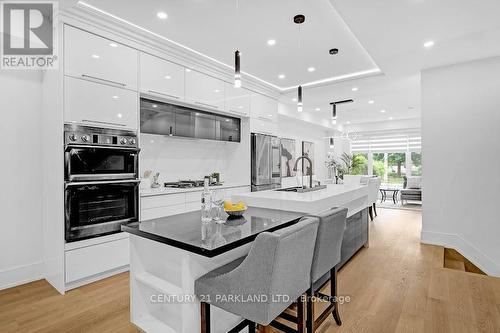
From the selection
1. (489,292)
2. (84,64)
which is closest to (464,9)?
(489,292)

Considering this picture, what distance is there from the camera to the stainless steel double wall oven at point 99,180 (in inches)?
102

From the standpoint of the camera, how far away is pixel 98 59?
111 inches

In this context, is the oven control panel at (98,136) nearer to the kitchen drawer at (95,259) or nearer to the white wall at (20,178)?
the white wall at (20,178)

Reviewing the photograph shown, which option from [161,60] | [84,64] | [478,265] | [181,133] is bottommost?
[478,265]

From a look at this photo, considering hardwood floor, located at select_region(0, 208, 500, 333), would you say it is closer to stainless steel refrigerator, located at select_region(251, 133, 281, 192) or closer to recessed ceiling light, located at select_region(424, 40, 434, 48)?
stainless steel refrigerator, located at select_region(251, 133, 281, 192)

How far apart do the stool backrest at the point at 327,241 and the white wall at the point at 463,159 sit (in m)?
3.17

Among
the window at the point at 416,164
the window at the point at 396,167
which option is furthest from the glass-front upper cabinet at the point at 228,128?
the window at the point at 416,164

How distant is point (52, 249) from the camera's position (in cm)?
277

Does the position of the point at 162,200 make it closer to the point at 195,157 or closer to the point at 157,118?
the point at 157,118

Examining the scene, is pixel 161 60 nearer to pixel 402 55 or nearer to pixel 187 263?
pixel 187 263

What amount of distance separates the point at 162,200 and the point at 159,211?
5.6 inches

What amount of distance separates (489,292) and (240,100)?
13.3ft

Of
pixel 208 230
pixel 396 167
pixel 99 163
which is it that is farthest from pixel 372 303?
pixel 396 167

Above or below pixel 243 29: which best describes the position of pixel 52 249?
below
